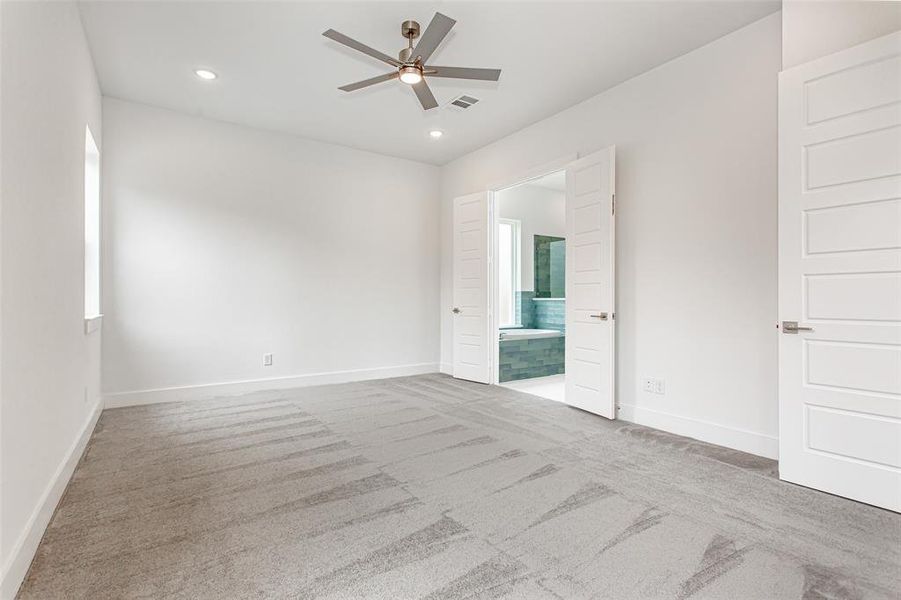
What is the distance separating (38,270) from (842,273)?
3939 mm

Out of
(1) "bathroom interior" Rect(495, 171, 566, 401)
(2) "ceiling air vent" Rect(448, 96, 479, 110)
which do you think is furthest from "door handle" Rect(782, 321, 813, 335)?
(1) "bathroom interior" Rect(495, 171, 566, 401)

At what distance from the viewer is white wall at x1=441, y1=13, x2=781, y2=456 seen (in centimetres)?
293

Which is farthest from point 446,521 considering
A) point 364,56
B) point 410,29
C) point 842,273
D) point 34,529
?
point 364,56

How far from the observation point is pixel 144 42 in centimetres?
320

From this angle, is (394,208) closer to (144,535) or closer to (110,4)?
(110,4)

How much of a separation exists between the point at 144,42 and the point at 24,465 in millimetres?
2979

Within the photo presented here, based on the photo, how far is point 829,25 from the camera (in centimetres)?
239

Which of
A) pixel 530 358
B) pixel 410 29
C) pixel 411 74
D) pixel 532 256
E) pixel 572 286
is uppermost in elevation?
pixel 410 29

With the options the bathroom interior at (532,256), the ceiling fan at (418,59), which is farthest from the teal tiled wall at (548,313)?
the ceiling fan at (418,59)

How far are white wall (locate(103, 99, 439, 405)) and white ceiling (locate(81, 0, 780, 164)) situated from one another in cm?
51

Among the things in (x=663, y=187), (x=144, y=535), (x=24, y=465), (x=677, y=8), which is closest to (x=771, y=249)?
(x=663, y=187)

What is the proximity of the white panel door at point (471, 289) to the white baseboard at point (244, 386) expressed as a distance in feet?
2.68

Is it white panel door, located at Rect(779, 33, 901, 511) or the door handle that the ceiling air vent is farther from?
the door handle

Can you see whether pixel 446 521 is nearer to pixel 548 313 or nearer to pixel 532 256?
pixel 548 313
